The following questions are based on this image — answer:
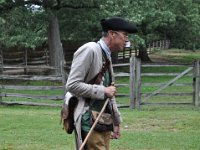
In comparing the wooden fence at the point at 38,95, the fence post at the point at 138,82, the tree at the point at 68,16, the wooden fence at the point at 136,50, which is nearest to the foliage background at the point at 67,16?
the tree at the point at 68,16

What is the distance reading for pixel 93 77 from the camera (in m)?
4.36

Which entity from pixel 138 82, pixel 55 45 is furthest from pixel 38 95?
pixel 55 45

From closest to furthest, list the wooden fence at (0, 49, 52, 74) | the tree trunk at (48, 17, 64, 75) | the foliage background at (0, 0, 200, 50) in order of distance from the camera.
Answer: the foliage background at (0, 0, 200, 50)
the tree trunk at (48, 17, 64, 75)
the wooden fence at (0, 49, 52, 74)

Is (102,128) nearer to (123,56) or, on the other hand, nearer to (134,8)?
(134,8)

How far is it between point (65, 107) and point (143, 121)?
7.55 meters

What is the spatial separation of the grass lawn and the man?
13.5 ft

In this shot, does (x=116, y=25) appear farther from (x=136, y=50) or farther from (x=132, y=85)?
(x=136, y=50)

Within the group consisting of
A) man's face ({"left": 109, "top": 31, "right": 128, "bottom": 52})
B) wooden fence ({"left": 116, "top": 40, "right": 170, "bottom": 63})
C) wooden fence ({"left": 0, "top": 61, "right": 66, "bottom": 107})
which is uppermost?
man's face ({"left": 109, "top": 31, "right": 128, "bottom": 52})

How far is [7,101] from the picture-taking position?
16.1 meters

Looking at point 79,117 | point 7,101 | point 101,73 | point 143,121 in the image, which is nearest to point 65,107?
point 79,117

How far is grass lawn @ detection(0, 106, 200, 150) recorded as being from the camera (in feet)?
28.4

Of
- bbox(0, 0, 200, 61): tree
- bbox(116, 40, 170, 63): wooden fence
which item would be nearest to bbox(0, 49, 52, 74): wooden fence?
bbox(0, 0, 200, 61): tree

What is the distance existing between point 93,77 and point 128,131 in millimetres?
6177

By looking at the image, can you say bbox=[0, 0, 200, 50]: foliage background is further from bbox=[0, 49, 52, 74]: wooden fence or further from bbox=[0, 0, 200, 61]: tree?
bbox=[0, 49, 52, 74]: wooden fence
